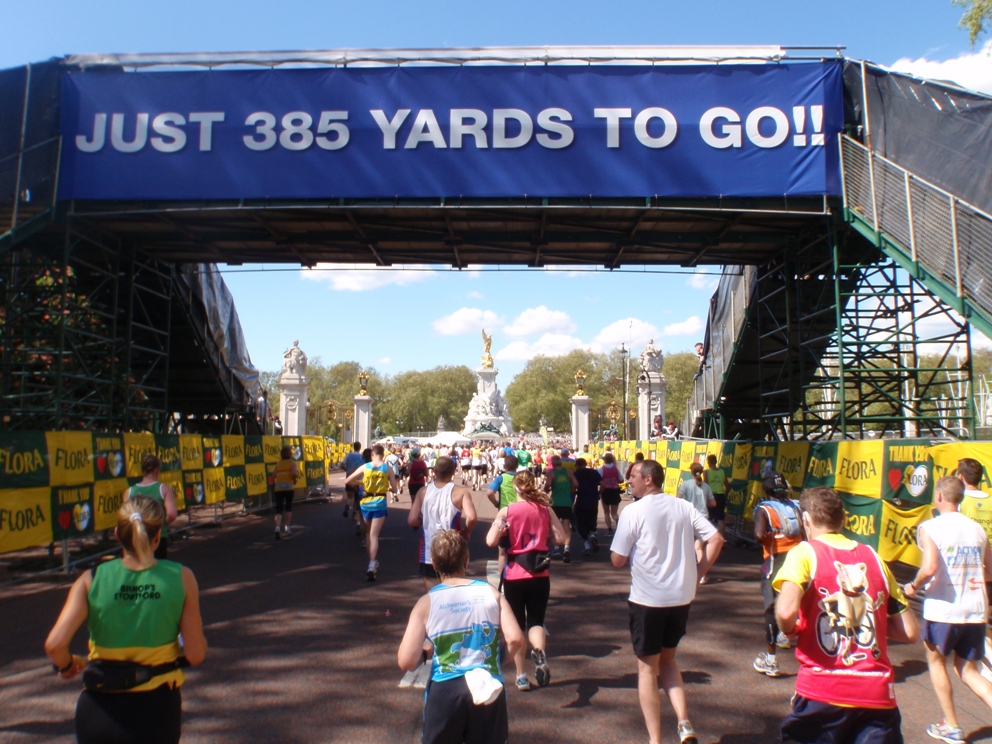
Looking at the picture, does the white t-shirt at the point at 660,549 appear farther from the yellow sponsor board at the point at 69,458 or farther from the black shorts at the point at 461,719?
the yellow sponsor board at the point at 69,458

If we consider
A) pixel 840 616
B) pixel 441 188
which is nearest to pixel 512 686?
pixel 840 616

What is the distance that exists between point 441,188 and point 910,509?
847 centimetres

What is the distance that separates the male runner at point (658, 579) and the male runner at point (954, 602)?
4.44 ft

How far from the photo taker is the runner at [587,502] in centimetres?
1280

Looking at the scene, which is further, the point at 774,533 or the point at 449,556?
the point at 774,533

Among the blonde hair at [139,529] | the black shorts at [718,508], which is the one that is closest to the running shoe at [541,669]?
the blonde hair at [139,529]

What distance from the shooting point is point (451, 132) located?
13.0 m

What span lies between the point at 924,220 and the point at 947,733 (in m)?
8.35

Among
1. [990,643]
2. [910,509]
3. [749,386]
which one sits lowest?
[990,643]

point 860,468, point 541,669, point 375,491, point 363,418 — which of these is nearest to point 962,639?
point 541,669

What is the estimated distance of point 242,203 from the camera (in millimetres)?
12945

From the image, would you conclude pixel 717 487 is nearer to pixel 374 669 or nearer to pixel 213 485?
pixel 374 669

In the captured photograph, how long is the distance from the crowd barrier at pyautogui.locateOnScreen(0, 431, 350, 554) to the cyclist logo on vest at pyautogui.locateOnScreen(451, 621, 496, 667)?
25.6 feet

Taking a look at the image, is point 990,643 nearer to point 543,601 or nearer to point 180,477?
point 543,601
